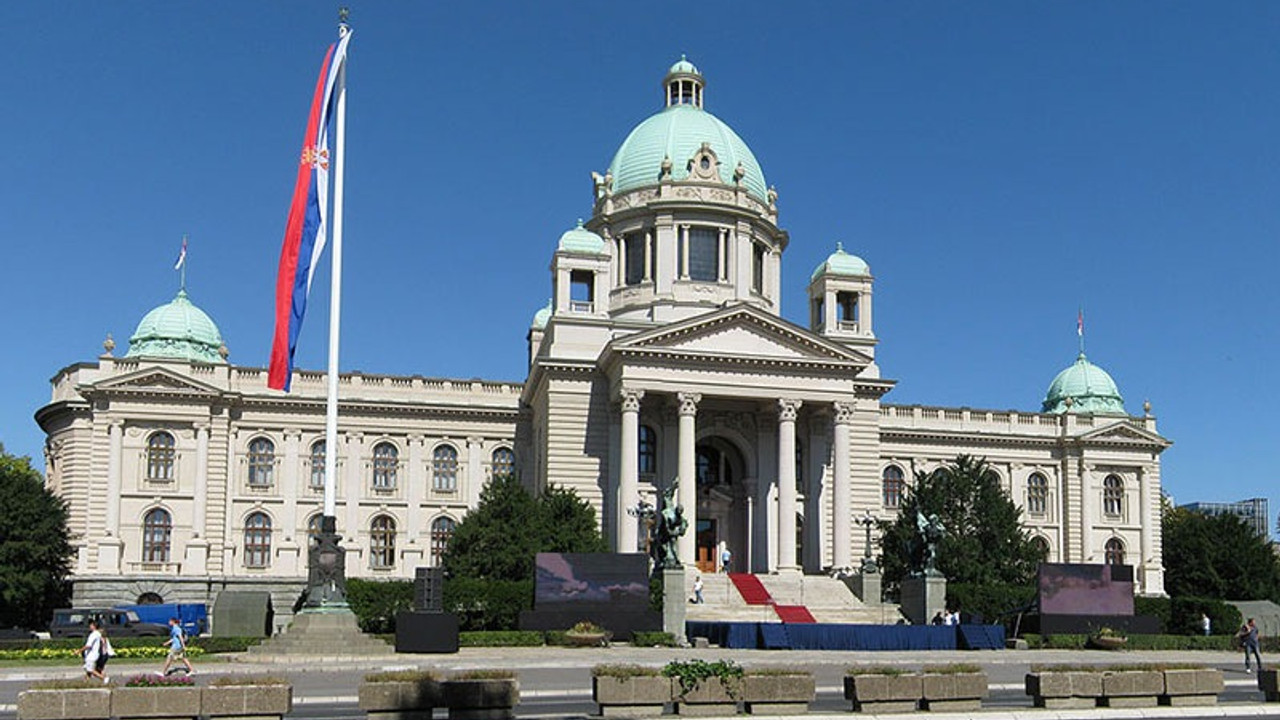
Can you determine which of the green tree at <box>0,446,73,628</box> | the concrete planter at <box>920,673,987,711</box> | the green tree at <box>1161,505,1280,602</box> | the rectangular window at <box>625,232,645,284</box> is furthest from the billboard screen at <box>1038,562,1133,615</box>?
the green tree at <box>0,446,73,628</box>

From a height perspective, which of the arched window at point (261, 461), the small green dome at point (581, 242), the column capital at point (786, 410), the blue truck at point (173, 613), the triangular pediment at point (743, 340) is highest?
the small green dome at point (581, 242)

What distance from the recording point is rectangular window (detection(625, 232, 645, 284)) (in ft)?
270

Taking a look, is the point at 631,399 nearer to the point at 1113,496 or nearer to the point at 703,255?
the point at 703,255

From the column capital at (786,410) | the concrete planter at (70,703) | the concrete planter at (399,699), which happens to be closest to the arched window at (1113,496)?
the column capital at (786,410)

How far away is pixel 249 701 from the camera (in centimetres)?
2288

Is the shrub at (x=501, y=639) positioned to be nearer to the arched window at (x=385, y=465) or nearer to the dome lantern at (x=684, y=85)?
the arched window at (x=385, y=465)

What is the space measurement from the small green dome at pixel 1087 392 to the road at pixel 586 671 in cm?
4157

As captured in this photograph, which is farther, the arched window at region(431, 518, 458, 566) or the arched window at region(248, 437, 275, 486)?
the arched window at region(431, 518, 458, 566)

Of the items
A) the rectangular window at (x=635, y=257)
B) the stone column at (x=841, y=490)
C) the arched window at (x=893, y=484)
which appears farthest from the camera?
the arched window at (x=893, y=484)

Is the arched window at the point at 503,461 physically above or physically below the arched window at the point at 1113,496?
above

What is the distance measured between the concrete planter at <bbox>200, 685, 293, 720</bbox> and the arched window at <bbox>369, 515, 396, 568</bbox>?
57697 mm

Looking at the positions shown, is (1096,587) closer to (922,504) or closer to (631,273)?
(922,504)

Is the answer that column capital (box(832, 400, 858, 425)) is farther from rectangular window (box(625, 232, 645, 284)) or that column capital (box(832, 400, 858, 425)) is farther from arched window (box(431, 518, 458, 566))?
arched window (box(431, 518, 458, 566))

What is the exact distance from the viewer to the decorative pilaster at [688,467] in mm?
67000
